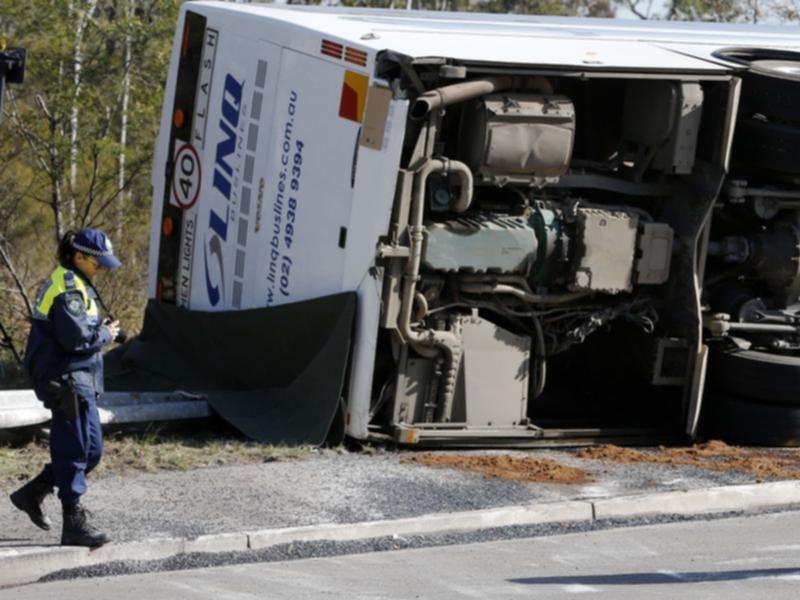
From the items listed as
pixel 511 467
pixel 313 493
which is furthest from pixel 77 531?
pixel 511 467

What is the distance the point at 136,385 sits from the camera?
38.4 feet

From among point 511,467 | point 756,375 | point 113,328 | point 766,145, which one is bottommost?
point 511,467

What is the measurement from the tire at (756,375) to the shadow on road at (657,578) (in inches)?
121

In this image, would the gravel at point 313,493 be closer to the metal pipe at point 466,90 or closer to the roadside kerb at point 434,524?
the roadside kerb at point 434,524

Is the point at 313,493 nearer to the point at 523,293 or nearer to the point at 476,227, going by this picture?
the point at 476,227

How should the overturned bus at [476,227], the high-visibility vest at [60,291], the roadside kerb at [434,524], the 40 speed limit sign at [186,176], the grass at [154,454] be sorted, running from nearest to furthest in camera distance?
the high-visibility vest at [60,291] < the roadside kerb at [434,524] < the grass at [154,454] < the overturned bus at [476,227] < the 40 speed limit sign at [186,176]

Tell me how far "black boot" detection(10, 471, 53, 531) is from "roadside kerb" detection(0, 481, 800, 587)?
304 mm

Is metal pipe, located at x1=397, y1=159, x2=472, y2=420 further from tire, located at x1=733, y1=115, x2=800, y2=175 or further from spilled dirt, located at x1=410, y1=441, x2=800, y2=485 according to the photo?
tire, located at x1=733, y1=115, x2=800, y2=175

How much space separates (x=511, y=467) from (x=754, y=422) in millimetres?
1916

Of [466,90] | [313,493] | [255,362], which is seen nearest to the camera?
[313,493]

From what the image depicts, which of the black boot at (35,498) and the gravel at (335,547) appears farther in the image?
the black boot at (35,498)

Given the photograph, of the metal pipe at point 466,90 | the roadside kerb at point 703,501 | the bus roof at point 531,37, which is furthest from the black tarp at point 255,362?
the roadside kerb at point 703,501

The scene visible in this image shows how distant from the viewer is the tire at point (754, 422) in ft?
35.0

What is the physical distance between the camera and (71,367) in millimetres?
7422
